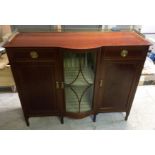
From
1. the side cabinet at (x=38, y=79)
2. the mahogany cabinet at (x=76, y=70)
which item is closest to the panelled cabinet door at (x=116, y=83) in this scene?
the mahogany cabinet at (x=76, y=70)

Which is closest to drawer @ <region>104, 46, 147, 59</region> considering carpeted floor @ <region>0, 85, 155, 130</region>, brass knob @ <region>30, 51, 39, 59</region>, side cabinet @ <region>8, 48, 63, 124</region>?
side cabinet @ <region>8, 48, 63, 124</region>

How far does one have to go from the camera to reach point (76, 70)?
1338 mm

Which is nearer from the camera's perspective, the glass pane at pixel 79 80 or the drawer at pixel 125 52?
the drawer at pixel 125 52

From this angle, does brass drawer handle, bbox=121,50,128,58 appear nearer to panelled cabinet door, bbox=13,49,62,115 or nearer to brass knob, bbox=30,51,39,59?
panelled cabinet door, bbox=13,49,62,115

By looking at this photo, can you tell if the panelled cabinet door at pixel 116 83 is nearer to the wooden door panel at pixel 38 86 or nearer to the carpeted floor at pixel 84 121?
the carpeted floor at pixel 84 121

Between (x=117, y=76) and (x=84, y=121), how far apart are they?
27.7 inches

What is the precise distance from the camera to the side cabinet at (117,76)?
120 centimetres

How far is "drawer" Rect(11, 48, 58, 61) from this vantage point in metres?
1.14

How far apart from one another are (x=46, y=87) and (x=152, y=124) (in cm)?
125

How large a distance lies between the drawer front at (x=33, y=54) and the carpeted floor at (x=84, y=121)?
0.84 metres
